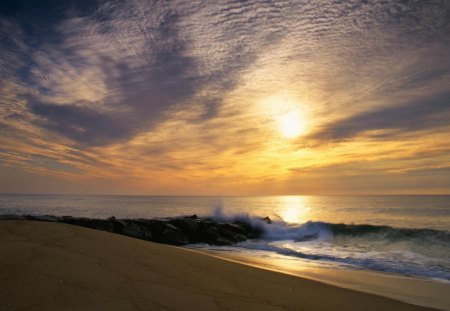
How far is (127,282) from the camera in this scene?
463cm

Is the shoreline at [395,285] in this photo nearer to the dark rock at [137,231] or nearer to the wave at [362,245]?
the wave at [362,245]

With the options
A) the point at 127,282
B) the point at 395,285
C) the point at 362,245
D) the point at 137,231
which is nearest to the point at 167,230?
the point at 137,231

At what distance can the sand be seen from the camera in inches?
A: 151

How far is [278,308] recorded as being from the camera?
4.51 m

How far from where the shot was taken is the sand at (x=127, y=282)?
151 inches

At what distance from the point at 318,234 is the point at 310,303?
23294 mm

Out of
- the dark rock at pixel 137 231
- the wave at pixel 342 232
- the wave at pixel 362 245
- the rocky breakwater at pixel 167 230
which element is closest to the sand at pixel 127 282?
the wave at pixel 362 245

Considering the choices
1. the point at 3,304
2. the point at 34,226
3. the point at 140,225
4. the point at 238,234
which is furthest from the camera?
the point at 238,234

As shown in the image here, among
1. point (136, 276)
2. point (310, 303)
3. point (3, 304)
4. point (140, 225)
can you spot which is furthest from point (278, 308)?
point (140, 225)

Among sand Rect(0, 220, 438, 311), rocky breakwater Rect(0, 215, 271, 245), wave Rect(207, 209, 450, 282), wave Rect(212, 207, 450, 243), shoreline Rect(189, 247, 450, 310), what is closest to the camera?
sand Rect(0, 220, 438, 311)

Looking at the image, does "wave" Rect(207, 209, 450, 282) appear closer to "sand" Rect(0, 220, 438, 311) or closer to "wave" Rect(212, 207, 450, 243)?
"wave" Rect(212, 207, 450, 243)

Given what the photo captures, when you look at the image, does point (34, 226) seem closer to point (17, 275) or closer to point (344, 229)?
point (17, 275)

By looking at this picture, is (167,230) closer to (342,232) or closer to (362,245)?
(362,245)

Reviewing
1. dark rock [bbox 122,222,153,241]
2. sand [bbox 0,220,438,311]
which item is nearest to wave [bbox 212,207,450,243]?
dark rock [bbox 122,222,153,241]
